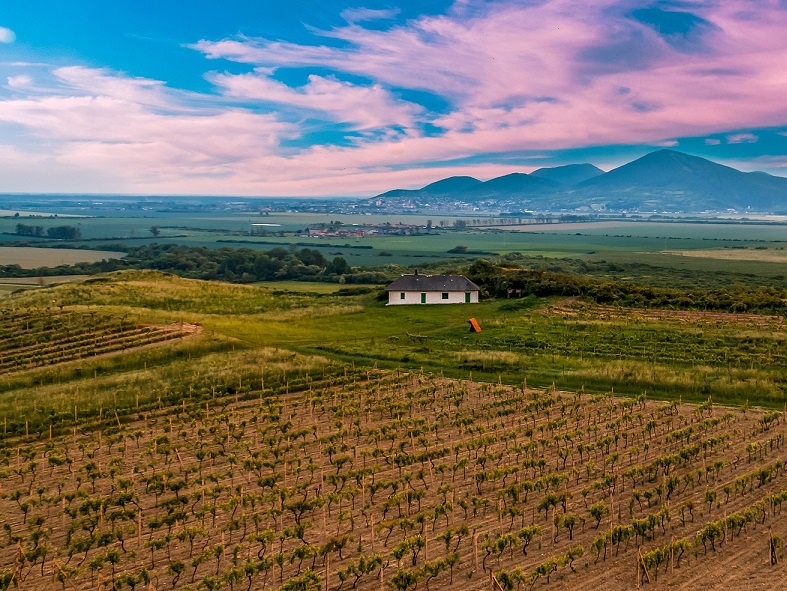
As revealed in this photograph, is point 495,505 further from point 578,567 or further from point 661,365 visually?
point 661,365

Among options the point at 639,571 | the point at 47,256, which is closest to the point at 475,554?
the point at 639,571

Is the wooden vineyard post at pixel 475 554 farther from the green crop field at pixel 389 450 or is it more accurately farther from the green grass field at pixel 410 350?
the green grass field at pixel 410 350

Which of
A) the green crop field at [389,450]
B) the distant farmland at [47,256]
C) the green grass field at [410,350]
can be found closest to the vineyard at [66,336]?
the green crop field at [389,450]

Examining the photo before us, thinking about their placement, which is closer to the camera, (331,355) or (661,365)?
(661,365)

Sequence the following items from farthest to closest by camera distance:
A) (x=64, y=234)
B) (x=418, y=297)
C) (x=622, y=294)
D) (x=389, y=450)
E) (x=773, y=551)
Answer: (x=64, y=234) < (x=418, y=297) < (x=622, y=294) < (x=389, y=450) < (x=773, y=551)

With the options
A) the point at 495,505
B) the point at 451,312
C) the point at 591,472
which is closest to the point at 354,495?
the point at 495,505

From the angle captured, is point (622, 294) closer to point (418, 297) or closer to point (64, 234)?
point (418, 297)

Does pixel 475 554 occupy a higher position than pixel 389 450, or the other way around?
pixel 475 554

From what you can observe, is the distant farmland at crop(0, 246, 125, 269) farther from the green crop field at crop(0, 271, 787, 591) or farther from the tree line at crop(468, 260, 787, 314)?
the tree line at crop(468, 260, 787, 314)
